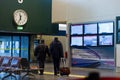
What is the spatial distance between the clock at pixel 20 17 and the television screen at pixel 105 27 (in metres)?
5.76

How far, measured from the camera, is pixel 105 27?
18094 mm

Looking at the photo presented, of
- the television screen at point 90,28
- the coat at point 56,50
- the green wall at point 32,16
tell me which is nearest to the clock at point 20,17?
the green wall at point 32,16

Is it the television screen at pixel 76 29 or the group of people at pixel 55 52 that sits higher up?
the television screen at pixel 76 29

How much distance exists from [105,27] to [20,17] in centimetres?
627

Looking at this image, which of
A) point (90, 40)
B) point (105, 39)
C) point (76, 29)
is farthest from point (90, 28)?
point (105, 39)

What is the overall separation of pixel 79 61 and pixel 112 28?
3264 mm

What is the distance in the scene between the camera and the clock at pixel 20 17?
21.0m

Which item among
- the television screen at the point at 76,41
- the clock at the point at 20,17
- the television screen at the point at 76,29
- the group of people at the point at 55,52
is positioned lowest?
the group of people at the point at 55,52

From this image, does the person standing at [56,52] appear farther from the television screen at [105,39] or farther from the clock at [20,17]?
the clock at [20,17]

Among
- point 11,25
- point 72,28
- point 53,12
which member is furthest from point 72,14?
point 11,25

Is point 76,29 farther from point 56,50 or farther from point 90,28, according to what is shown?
point 56,50

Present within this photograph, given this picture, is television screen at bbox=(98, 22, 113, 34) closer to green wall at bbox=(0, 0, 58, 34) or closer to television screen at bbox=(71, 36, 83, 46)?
television screen at bbox=(71, 36, 83, 46)

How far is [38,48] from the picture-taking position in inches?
Answer: 624

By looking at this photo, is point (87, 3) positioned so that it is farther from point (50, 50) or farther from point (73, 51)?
point (50, 50)
